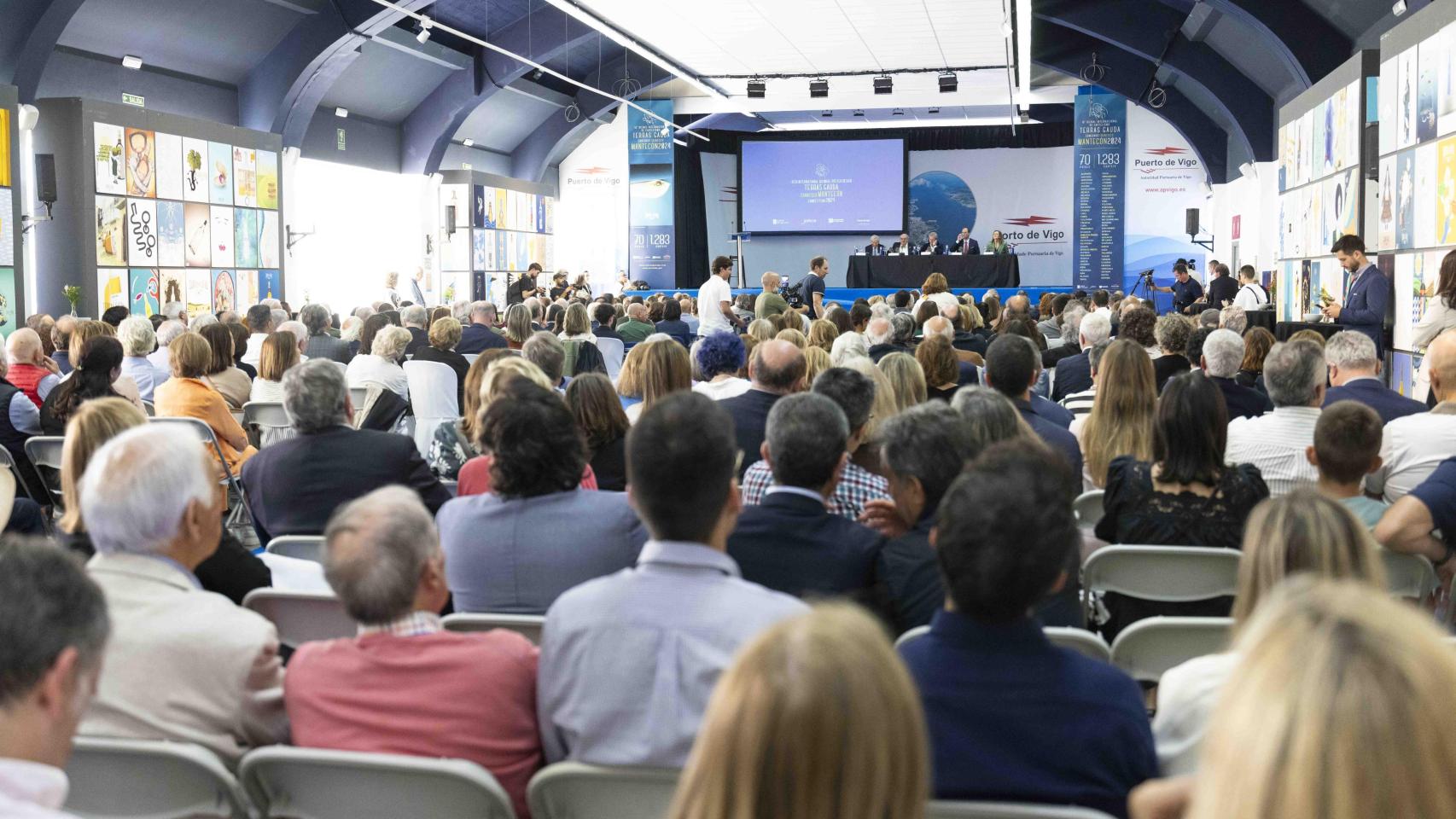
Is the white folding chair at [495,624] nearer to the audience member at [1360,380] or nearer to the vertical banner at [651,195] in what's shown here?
the audience member at [1360,380]

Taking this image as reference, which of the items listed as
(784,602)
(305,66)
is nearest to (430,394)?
(784,602)

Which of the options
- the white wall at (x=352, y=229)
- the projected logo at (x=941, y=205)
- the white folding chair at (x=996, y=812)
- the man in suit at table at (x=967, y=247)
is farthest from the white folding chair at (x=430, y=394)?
the projected logo at (x=941, y=205)

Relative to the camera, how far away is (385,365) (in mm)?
7555

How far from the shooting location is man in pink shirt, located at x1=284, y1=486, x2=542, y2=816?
2.25m

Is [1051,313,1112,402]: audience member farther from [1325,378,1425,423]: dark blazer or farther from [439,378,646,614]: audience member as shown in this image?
[439,378,646,614]: audience member

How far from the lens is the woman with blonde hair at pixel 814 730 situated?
1.02 metres

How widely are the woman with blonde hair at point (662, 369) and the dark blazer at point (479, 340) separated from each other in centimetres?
400

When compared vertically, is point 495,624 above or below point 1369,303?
below

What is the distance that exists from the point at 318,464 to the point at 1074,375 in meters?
4.99

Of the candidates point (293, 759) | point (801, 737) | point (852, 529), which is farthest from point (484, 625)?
point (801, 737)

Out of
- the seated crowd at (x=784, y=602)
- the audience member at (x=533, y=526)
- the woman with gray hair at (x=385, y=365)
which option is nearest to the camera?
the seated crowd at (x=784, y=602)

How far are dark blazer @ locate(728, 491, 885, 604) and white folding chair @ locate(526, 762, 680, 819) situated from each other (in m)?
1.00

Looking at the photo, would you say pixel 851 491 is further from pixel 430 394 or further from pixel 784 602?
pixel 430 394

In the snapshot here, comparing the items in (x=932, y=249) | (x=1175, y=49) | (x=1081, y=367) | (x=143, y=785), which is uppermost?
(x=1175, y=49)
